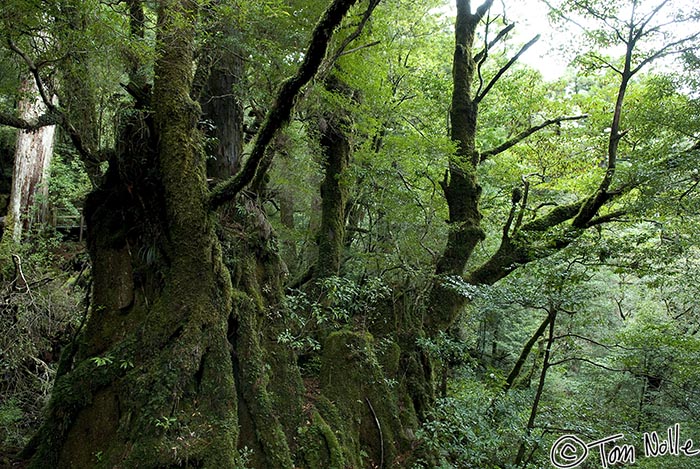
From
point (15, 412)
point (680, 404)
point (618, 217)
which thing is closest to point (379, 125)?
point (618, 217)

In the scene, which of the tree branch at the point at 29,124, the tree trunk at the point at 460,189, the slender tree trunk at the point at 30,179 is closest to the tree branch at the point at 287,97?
the tree branch at the point at 29,124

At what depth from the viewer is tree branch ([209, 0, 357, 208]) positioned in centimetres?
383

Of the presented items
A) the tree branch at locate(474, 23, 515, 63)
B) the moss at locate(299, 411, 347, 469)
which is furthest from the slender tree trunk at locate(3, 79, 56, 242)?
the tree branch at locate(474, 23, 515, 63)

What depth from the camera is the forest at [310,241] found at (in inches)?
171

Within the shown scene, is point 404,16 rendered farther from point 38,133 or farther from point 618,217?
point 38,133

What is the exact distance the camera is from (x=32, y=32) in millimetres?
4355

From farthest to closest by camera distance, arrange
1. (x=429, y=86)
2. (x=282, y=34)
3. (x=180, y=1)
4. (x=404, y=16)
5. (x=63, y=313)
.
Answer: (x=404, y=16) < (x=429, y=86) < (x=63, y=313) < (x=282, y=34) < (x=180, y=1)

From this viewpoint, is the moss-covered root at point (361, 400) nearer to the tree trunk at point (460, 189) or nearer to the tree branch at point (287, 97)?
the tree trunk at point (460, 189)

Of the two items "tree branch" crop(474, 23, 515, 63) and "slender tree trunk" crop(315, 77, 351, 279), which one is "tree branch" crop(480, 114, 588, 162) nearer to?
"tree branch" crop(474, 23, 515, 63)

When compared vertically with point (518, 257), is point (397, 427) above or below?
below

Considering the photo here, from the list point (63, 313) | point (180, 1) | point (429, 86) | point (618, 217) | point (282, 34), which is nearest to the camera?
point (180, 1)

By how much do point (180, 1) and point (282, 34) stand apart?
155cm
